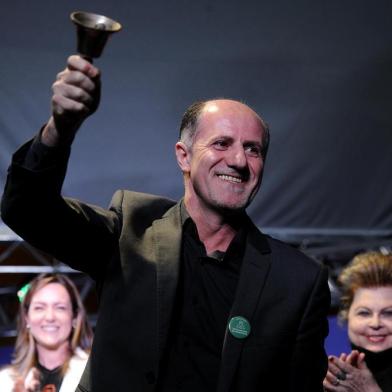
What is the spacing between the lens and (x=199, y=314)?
85.4 inches

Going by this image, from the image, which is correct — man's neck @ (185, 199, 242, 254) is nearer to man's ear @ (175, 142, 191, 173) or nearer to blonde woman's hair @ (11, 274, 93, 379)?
man's ear @ (175, 142, 191, 173)

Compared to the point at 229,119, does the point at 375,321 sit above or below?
below

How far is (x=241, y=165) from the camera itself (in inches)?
86.7

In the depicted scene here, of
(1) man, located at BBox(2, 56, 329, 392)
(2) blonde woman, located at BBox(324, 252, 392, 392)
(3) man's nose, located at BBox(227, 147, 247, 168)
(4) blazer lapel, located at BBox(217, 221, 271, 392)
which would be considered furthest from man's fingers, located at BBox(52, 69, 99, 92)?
(2) blonde woman, located at BBox(324, 252, 392, 392)

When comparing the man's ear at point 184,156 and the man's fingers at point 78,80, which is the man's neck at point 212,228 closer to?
the man's ear at point 184,156

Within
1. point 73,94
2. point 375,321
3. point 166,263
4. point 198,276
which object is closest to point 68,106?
point 73,94

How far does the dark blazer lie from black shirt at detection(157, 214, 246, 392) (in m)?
0.05

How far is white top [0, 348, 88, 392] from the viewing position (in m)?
3.64

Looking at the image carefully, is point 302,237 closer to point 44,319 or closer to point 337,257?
point 337,257

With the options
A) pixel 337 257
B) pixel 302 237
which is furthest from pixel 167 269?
pixel 337 257

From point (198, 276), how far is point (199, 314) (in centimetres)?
12

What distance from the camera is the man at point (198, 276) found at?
2.05 metres

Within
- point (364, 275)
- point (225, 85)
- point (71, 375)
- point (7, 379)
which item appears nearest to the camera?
point (364, 275)

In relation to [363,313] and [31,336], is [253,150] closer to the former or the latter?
[363,313]
